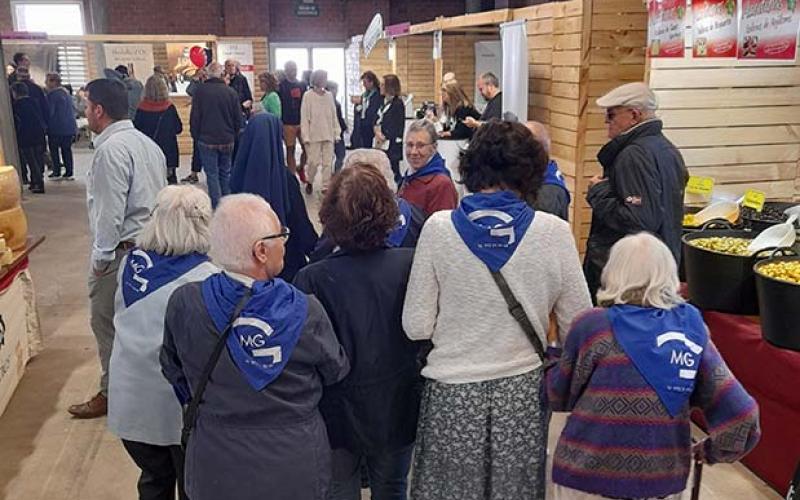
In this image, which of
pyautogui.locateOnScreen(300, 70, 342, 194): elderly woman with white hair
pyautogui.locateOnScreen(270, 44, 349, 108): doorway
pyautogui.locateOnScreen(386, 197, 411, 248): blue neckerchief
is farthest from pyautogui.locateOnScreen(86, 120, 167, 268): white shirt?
pyautogui.locateOnScreen(270, 44, 349, 108): doorway

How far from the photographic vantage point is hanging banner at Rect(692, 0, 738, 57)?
3.75 metres

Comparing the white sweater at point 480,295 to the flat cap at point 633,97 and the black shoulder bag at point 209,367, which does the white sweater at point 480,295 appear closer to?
the black shoulder bag at point 209,367

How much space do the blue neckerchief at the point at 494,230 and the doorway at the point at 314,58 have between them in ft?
44.6

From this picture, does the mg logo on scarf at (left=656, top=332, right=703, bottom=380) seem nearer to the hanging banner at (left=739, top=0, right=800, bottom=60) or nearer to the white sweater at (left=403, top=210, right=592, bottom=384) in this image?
the white sweater at (left=403, top=210, right=592, bottom=384)

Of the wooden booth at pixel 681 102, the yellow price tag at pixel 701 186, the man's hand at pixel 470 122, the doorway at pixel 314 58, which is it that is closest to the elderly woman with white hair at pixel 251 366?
the yellow price tag at pixel 701 186

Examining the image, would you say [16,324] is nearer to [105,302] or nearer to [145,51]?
[105,302]

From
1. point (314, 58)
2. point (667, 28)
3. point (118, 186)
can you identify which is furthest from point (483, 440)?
point (314, 58)

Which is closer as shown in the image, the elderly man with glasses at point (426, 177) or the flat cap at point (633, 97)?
the flat cap at point (633, 97)

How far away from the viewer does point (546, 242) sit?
183 centimetres

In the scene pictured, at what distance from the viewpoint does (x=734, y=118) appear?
4.82 metres

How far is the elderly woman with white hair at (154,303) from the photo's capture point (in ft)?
7.11

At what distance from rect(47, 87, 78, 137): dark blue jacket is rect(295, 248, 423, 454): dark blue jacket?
30.7ft

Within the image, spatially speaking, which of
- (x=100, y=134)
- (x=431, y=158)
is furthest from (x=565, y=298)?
(x=100, y=134)

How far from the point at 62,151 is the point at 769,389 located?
10044mm
